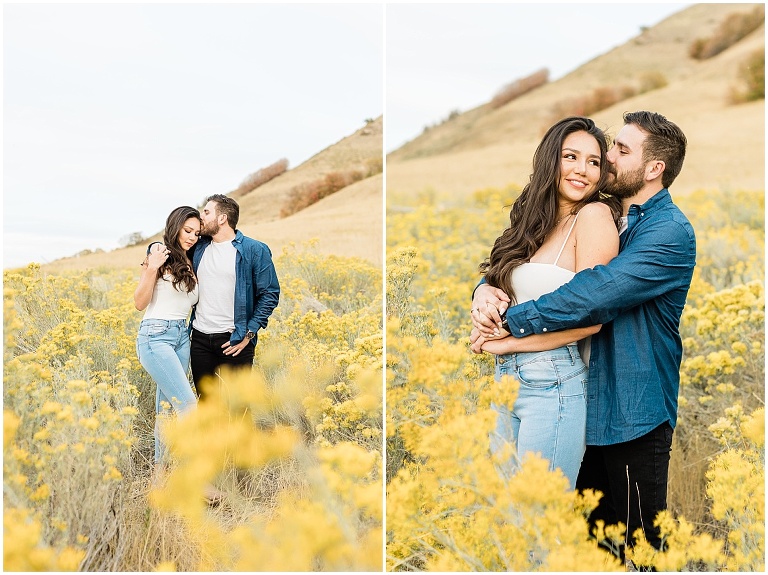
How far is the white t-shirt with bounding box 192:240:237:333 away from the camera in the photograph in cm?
271

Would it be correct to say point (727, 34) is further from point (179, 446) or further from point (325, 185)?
point (179, 446)

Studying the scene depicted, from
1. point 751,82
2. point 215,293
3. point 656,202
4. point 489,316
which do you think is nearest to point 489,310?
point 489,316

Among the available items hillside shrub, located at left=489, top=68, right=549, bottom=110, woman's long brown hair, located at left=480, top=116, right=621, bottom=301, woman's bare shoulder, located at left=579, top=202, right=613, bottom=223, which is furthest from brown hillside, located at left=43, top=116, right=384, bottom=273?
hillside shrub, located at left=489, top=68, right=549, bottom=110

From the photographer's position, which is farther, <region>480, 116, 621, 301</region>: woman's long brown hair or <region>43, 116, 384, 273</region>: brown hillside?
<region>43, 116, 384, 273</region>: brown hillside

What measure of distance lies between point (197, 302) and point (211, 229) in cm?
31

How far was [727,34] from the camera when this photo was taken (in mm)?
20719

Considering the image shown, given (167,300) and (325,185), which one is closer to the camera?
(167,300)

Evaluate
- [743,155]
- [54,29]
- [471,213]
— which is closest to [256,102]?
[54,29]

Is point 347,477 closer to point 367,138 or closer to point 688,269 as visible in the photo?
point 688,269

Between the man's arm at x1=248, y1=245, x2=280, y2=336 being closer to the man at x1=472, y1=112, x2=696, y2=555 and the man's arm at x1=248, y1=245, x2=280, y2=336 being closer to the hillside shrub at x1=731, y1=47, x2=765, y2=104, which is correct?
the man at x1=472, y1=112, x2=696, y2=555

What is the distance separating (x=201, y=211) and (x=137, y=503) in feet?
3.85

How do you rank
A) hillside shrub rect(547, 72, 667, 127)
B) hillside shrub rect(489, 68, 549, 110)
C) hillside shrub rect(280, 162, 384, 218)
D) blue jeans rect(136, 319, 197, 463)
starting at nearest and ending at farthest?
blue jeans rect(136, 319, 197, 463) < hillside shrub rect(280, 162, 384, 218) < hillside shrub rect(547, 72, 667, 127) < hillside shrub rect(489, 68, 549, 110)

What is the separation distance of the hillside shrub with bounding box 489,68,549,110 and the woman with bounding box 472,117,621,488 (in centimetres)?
1779

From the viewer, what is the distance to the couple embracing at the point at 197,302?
2635 mm
